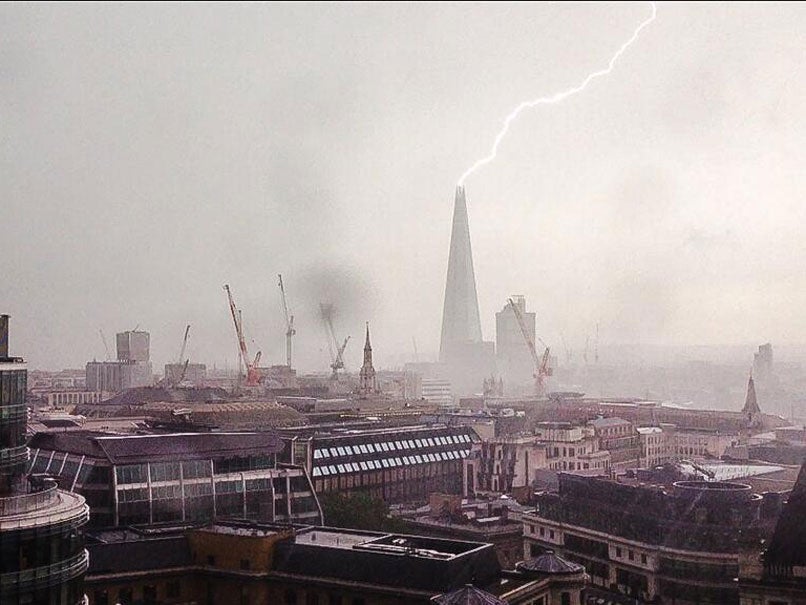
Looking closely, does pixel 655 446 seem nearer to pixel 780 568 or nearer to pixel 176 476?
pixel 176 476

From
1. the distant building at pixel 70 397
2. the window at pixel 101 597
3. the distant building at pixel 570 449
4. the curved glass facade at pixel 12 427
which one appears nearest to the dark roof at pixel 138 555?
the window at pixel 101 597

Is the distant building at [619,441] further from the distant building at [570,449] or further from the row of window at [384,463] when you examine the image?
the row of window at [384,463]

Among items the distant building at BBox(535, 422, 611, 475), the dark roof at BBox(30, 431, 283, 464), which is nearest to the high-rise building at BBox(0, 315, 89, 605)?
the dark roof at BBox(30, 431, 283, 464)

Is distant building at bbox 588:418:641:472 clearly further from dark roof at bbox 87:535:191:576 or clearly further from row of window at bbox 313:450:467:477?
dark roof at bbox 87:535:191:576

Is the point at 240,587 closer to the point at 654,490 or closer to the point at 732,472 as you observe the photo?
the point at 654,490

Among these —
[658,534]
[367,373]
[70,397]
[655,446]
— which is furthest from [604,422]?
[70,397]

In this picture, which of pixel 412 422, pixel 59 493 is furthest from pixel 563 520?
pixel 412 422
